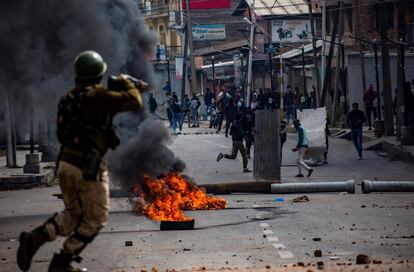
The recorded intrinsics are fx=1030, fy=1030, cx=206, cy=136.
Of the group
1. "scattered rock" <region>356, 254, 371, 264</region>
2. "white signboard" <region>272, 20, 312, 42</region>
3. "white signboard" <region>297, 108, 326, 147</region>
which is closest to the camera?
"scattered rock" <region>356, 254, 371, 264</region>

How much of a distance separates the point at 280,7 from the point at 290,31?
388 inches

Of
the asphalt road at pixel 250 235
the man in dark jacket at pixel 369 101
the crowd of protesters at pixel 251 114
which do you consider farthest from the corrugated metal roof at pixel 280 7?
the asphalt road at pixel 250 235

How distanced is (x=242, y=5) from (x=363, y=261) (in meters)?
61.8

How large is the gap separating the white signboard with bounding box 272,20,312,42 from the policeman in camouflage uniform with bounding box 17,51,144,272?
4347 centimetres

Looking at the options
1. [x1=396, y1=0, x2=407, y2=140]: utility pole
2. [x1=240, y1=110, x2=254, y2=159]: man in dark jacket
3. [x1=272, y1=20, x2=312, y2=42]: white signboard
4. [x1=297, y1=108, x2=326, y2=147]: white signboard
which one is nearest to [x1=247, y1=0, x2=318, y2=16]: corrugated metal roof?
[x1=272, y1=20, x2=312, y2=42]: white signboard

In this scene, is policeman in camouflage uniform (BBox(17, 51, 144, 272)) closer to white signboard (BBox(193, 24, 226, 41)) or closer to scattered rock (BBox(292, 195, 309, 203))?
scattered rock (BBox(292, 195, 309, 203))

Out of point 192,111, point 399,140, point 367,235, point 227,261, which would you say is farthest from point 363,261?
point 192,111

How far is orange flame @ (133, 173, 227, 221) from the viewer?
15128 mm

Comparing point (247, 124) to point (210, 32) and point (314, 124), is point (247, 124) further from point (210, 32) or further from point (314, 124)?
point (210, 32)

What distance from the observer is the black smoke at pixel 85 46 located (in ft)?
53.6

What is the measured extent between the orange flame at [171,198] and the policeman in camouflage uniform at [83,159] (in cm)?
642

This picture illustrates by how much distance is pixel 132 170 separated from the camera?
1602 centimetres

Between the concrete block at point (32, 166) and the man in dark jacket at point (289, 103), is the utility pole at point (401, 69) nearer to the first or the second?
the concrete block at point (32, 166)

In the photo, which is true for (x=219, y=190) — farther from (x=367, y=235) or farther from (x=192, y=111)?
(x=192, y=111)
